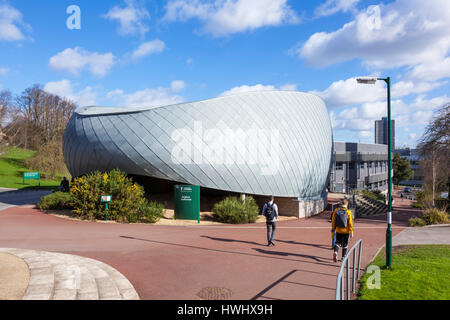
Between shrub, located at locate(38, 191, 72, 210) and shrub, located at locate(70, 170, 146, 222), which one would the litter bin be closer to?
shrub, located at locate(70, 170, 146, 222)

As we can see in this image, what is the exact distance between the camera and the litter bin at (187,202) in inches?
604

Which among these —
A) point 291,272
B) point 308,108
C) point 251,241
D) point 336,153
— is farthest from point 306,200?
point 336,153

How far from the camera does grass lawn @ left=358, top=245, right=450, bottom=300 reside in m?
5.67

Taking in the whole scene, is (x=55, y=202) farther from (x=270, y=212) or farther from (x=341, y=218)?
(x=341, y=218)

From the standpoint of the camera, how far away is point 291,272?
7082 millimetres

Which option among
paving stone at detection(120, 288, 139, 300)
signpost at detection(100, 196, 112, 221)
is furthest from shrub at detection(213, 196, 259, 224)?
paving stone at detection(120, 288, 139, 300)

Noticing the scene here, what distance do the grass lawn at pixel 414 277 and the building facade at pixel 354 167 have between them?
106 ft

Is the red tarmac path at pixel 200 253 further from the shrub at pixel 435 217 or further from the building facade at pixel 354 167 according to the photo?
the building facade at pixel 354 167

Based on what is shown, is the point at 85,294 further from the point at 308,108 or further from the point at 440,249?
the point at 308,108

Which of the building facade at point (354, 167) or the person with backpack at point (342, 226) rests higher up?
the building facade at point (354, 167)

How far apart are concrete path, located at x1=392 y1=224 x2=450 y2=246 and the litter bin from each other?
896 cm

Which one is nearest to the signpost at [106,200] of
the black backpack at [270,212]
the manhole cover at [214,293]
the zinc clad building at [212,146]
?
the zinc clad building at [212,146]

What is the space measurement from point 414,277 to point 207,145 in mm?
12276
